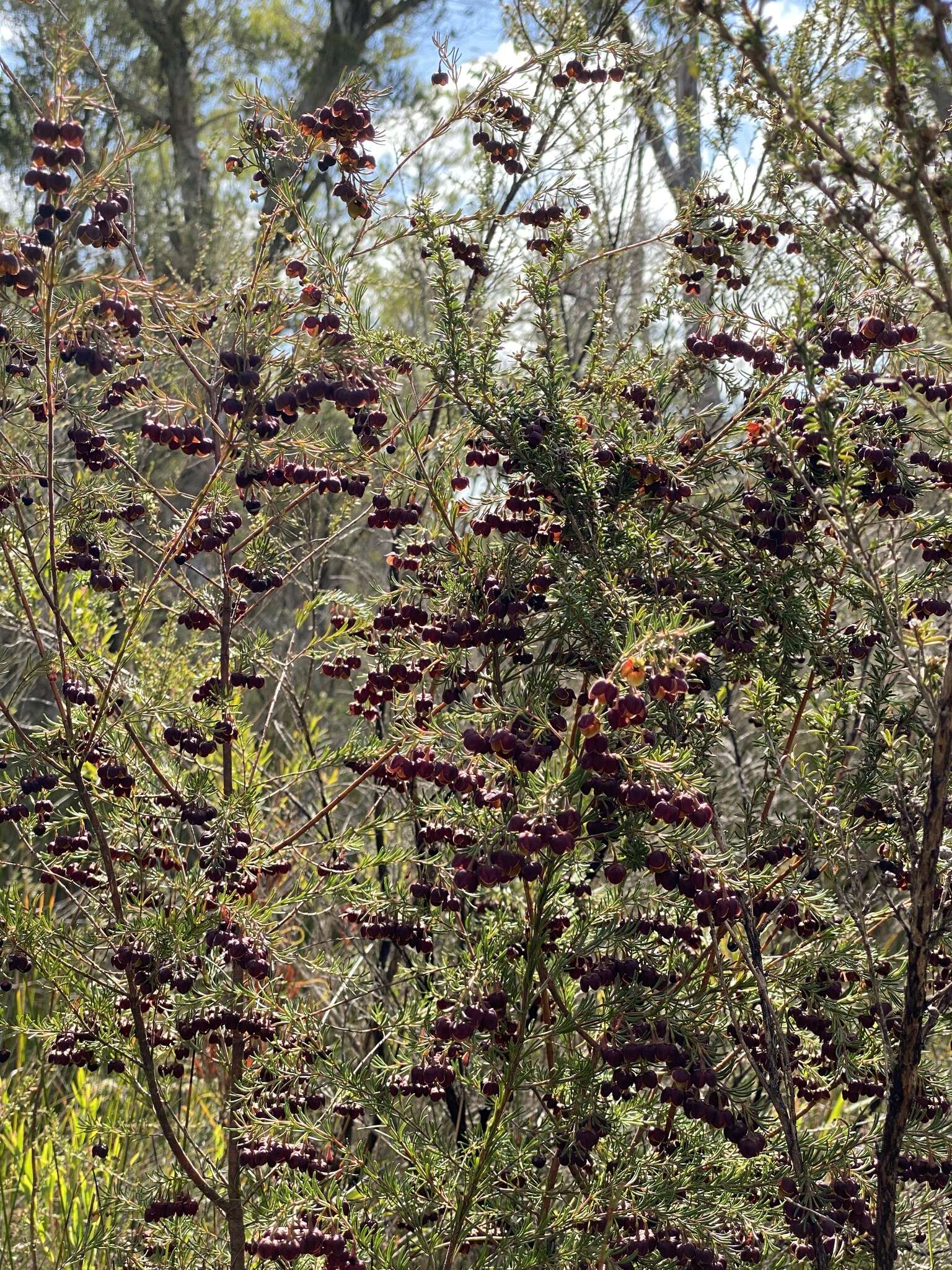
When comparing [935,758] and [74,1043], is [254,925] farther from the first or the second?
[935,758]

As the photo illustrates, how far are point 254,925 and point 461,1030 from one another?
0.60 metres

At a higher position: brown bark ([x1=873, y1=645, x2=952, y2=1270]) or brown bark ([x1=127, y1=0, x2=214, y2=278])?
brown bark ([x1=127, y1=0, x2=214, y2=278])

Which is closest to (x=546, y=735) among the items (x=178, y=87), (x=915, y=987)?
(x=915, y=987)

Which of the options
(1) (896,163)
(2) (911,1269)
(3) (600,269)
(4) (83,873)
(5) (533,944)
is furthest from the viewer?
(3) (600,269)

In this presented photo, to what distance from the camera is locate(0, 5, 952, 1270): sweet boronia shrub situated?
1.75 m

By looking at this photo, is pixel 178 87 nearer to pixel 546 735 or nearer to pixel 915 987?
pixel 546 735

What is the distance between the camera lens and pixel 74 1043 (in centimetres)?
227

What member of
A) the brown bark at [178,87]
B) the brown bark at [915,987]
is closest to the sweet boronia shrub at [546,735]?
the brown bark at [915,987]

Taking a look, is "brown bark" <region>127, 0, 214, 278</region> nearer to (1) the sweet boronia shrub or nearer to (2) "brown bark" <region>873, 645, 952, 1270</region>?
(1) the sweet boronia shrub

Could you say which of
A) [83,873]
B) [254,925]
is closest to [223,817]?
[254,925]

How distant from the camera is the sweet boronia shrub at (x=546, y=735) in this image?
1.75 metres

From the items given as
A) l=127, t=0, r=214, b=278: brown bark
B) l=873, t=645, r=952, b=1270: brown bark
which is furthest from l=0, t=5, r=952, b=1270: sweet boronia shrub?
l=127, t=0, r=214, b=278: brown bark

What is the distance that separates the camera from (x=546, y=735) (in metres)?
1.78

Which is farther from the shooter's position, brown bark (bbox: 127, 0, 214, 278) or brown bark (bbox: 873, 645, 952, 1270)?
brown bark (bbox: 127, 0, 214, 278)
